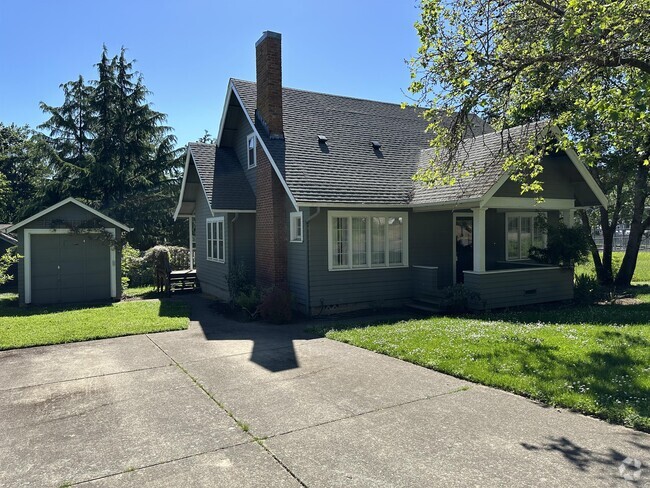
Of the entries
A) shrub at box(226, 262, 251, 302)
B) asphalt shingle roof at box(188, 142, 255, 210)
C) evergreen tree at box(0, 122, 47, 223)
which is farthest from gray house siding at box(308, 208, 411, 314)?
evergreen tree at box(0, 122, 47, 223)

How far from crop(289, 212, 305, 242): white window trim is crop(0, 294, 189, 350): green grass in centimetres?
373

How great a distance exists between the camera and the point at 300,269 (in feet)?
42.1

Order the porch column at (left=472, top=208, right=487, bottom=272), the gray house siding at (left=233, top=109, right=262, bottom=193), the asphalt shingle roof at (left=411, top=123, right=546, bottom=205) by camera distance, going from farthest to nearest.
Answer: the gray house siding at (left=233, top=109, right=262, bottom=193) < the porch column at (left=472, top=208, right=487, bottom=272) < the asphalt shingle roof at (left=411, top=123, right=546, bottom=205)

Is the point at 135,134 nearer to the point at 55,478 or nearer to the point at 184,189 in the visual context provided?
the point at 184,189

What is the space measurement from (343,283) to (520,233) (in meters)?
7.18

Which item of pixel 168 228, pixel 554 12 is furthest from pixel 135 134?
pixel 554 12

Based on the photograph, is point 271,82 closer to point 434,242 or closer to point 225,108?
point 225,108

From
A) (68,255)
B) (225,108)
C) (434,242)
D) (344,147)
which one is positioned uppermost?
(225,108)

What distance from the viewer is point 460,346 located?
8141mm

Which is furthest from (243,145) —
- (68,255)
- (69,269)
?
(69,269)

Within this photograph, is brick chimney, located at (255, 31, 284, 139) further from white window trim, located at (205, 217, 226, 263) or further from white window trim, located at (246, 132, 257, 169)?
white window trim, located at (205, 217, 226, 263)

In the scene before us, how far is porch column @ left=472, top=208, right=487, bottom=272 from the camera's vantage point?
12.0 metres

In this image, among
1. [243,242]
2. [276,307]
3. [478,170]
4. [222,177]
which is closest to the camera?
[276,307]

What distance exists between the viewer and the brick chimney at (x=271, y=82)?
13922 millimetres
